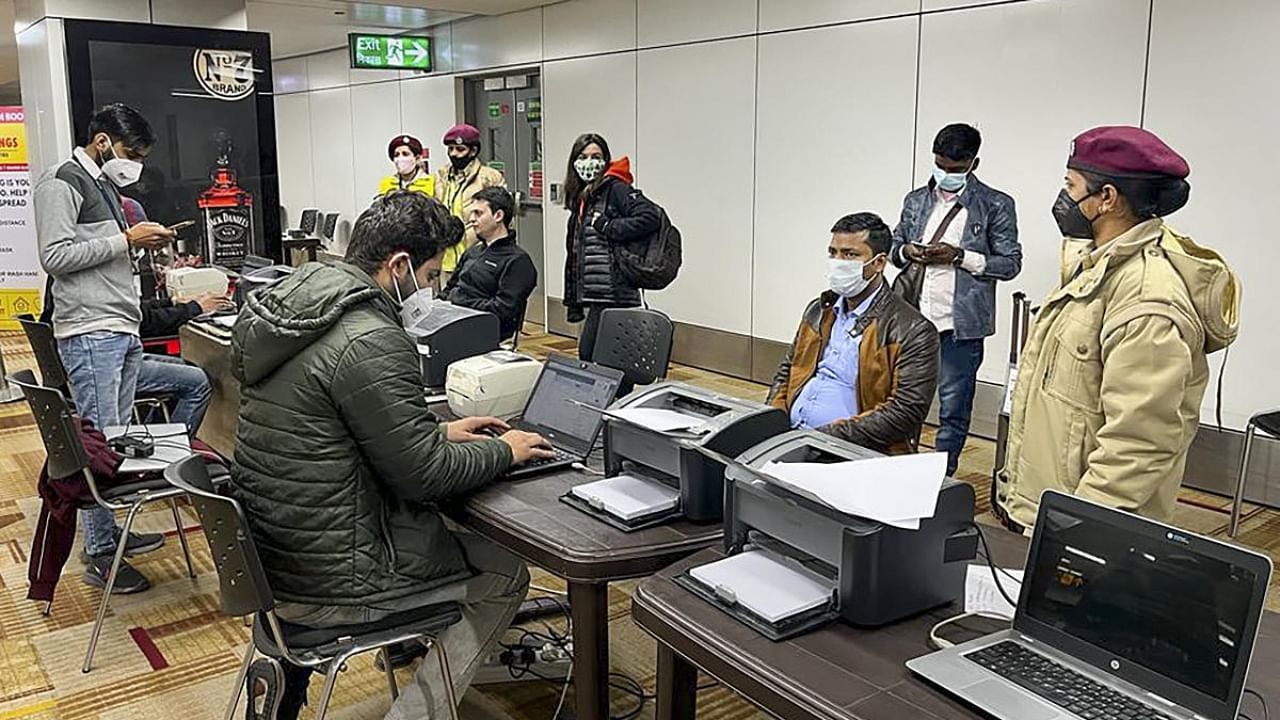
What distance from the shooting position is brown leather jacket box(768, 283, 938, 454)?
2.76 m

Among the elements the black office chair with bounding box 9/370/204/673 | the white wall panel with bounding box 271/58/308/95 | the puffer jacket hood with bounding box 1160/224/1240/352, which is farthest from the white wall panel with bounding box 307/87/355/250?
the puffer jacket hood with bounding box 1160/224/1240/352

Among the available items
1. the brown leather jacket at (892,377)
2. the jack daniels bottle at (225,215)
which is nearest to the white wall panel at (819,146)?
the brown leather jacket at (892,377)

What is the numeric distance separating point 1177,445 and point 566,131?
20.9ft

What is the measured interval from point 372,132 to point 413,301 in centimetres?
866

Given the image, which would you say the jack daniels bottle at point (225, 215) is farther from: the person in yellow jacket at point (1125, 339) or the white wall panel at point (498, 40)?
the person in yellow jacket at point (1125, 339)

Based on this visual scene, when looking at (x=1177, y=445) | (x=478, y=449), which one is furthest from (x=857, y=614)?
(x=478, y=449)

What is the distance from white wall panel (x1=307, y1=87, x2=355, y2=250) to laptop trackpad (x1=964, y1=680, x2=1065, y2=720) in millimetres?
10156

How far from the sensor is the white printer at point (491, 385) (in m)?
2.82

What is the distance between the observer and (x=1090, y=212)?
210 cm

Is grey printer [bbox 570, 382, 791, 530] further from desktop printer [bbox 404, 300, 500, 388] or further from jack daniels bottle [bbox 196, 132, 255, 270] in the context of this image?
jack daniels bottle [bbox 196, 132, 255, 270]

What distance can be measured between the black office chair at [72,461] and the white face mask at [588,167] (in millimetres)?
2535

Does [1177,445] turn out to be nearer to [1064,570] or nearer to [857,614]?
[1064,570]

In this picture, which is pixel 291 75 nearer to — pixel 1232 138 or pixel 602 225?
pixel 602 225

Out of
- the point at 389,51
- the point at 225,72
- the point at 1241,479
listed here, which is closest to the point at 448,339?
the point at 1241,479
